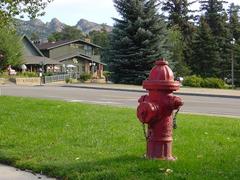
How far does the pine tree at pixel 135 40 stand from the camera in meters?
42.0

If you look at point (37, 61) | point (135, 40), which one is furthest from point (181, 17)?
point (135, 40)

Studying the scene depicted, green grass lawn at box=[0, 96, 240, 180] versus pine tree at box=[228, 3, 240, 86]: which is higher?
pine tree at box=[228, 3, 240, 86]

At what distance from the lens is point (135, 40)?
139 ft

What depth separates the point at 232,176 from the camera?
5699mm

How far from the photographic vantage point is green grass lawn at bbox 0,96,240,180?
5.99 meters

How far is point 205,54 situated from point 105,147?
57.3 metres

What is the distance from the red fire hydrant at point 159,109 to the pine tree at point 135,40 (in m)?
35.2

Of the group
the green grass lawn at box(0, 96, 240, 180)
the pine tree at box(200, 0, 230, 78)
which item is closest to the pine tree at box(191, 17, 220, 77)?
the pine tree at box(200, 0, 230, 78)

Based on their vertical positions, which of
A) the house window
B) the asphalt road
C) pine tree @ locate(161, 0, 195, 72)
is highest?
pine tree @ locate(161, 0, 195, 72)

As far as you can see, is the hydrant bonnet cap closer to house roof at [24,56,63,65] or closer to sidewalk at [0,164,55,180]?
sidewalk at [0,164,55,180]

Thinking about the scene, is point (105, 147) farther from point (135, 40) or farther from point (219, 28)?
point (219, 28)

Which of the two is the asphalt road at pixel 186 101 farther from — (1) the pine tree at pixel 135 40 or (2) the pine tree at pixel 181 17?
(2) the pine tree at pixel 181 17

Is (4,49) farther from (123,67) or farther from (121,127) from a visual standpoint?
(121,127)

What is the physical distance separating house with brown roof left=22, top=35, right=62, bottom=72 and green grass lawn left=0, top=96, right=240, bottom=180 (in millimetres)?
60258
